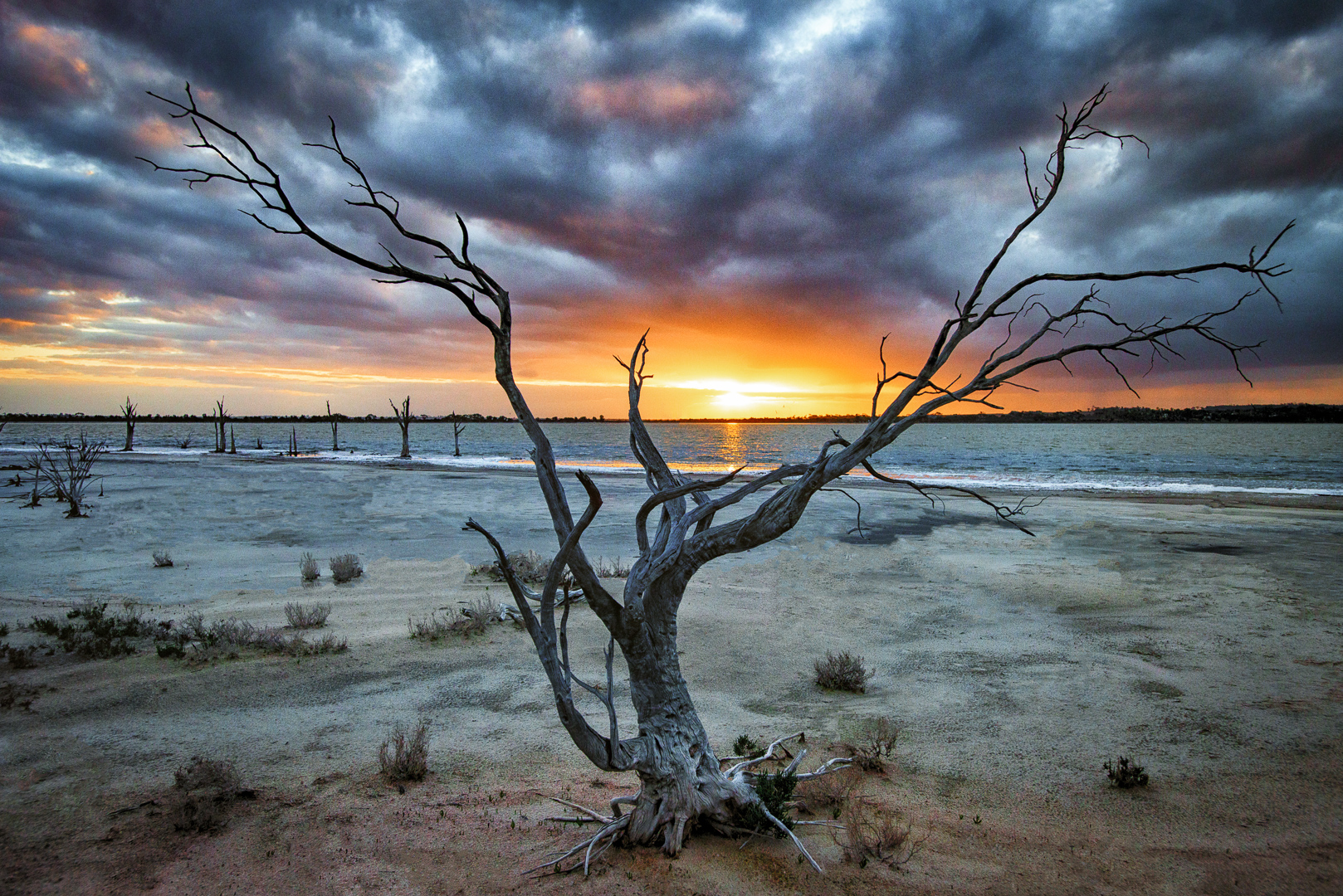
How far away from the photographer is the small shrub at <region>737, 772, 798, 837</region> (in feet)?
12.4

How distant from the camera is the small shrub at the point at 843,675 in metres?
6.82

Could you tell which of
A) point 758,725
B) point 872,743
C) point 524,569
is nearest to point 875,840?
point 872,743

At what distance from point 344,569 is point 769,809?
10.0m

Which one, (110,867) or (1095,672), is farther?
(1095,672)

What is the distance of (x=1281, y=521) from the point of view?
19438 millimetres

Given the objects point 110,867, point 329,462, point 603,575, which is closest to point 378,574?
point 603,575

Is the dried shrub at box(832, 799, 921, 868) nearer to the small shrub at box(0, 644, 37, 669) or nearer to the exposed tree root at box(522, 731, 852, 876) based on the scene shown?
the exposed tree root at box(522, 731, 852, 876)

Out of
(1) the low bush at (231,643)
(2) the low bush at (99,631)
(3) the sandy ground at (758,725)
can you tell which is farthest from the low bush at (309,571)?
(1) the low bush at (231,643)

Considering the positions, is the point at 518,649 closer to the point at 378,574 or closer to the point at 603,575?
the point at 603,575

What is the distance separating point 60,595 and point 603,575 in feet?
28.1

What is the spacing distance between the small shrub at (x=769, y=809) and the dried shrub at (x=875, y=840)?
1.21 ft

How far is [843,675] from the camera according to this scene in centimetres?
687

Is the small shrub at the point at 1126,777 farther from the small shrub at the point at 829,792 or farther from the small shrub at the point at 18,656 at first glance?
the small shrub at the point at 18,656

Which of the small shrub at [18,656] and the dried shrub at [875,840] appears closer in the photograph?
the dried shrub at [875,840]
